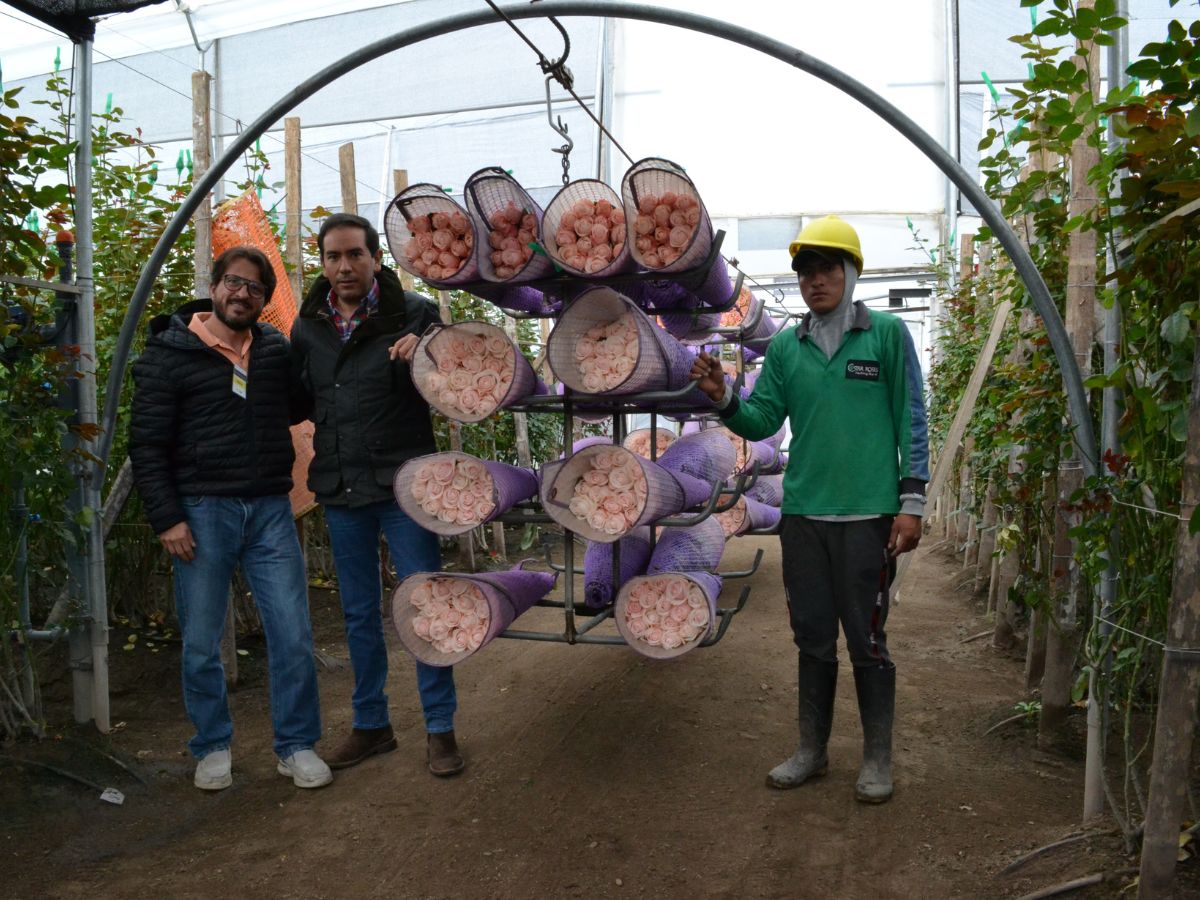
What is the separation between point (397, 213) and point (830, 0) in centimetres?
1083

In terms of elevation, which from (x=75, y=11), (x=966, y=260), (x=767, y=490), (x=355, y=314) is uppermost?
(x=75, y=11)

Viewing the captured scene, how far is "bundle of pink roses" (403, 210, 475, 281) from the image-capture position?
350 cm

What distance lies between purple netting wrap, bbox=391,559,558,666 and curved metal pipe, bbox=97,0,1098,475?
132cm

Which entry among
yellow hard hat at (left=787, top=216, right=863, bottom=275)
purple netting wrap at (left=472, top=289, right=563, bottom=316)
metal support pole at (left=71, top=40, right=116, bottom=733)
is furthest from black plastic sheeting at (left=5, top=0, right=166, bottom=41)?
yellow hard hat at (left=787, top=216, right=863, bottom=275)

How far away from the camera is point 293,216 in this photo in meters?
5.54

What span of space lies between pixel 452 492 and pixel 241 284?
104 centimetres

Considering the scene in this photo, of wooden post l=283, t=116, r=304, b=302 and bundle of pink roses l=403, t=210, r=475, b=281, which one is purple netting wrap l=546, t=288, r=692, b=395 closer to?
bundle of pink roses l=403, t=210, r=475, b=281

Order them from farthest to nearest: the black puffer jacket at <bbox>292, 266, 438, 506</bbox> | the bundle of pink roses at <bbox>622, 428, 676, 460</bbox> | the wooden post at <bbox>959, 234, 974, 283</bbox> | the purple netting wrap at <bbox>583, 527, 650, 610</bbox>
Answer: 1. the wooden post at <bbox>959, 234, 974, 283</bbox>
2. the bundle of pink roses at <bbox>622, 428, 676, 460</bbox>
3. the purple netting wrap at <bbox>583, 527, 650, 610</bbox>
4. the black puffer jacket at <bbox>292, 266, 438, 506</bbox>

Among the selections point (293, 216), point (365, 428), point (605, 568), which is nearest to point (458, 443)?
point (293, 216)

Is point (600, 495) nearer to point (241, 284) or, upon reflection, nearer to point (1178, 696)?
point (241, 284)

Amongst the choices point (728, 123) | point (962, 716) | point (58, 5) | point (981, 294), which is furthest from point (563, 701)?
point (728, 123)

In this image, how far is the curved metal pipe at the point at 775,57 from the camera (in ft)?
10.2

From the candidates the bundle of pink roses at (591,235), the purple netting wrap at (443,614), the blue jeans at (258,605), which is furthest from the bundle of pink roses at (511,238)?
the blue jeans at (258,605)

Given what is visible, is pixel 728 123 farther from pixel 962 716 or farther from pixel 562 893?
pixel 562 893
